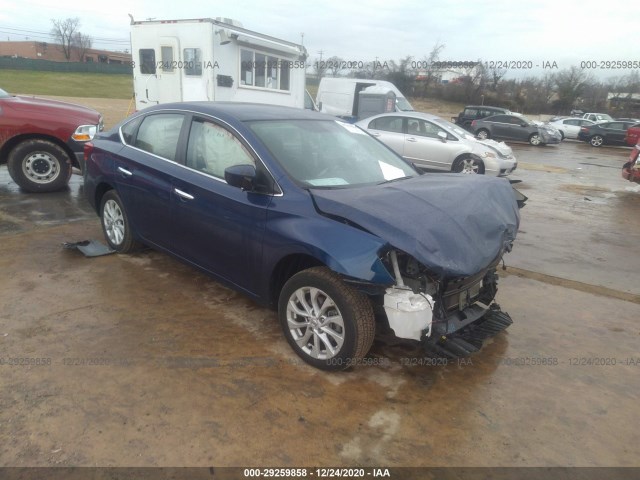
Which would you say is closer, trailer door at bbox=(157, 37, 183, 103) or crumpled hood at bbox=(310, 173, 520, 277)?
crumpled hood at bbox=(310, 173, 520, 277)

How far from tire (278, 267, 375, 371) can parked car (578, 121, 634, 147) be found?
84.7 ft

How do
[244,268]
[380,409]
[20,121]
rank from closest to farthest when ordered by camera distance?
[380,409]
[244,268]
[20,121]

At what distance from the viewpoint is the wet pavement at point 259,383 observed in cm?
249

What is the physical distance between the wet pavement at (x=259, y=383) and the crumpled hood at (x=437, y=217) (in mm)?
849

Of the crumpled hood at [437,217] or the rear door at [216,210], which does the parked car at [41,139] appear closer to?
the rear door at [216,210]

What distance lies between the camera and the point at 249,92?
1188cm

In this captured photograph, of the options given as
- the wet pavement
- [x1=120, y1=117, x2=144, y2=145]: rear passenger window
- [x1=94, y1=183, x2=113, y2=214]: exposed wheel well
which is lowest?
the wet pavement

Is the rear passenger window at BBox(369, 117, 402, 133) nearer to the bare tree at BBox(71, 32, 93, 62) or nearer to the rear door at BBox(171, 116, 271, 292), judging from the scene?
the rear door at BBox(171, 116, 271, 292)

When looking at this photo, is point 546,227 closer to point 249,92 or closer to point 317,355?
point 317,355

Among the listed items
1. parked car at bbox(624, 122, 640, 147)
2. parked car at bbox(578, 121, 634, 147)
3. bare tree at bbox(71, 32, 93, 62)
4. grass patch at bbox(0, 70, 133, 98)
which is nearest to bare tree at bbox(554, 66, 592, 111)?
parked car at bbox(578, 121, 634, 147)

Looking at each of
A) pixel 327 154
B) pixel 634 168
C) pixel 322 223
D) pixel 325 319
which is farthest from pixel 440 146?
pixel 325 319

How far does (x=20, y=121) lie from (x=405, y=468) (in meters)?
7.09

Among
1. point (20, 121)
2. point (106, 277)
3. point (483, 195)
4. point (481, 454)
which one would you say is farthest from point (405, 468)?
point (20, 121)

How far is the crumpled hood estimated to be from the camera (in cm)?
279
